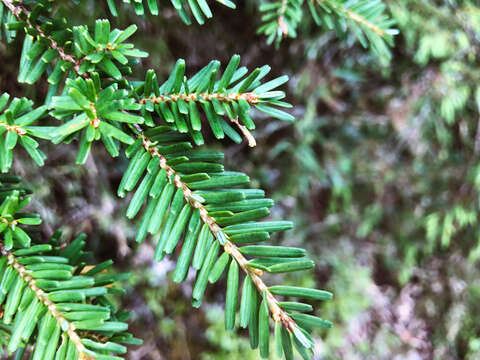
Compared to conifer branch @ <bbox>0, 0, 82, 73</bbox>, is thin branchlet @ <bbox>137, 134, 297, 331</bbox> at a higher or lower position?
lower

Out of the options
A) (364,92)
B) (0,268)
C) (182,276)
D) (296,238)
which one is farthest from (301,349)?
(364,92)

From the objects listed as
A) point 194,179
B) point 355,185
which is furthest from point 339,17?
point 355,185

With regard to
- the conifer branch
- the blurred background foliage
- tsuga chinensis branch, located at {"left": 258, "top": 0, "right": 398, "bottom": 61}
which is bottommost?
the blurred background foliage

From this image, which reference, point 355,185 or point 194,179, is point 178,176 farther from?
point 355,185

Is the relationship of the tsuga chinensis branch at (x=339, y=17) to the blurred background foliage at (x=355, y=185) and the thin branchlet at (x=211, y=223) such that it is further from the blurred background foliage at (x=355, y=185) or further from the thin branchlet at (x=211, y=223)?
the blurred background foliage at (x=355, y=185)

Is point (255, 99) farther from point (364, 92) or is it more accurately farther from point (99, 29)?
point (364, 92)

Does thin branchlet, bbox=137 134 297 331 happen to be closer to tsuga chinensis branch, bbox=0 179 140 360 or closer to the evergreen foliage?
the evergreen foliage

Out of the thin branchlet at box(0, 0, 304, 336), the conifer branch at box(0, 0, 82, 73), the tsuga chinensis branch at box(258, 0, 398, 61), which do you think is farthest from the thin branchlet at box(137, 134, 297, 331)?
the tsuga chinensis branch at box(258, 0, 398, 61)

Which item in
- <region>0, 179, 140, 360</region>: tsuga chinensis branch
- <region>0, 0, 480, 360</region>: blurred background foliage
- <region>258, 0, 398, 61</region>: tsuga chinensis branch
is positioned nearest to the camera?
<region>0, 179, 140, 360</region>: tsuga chinensis branch

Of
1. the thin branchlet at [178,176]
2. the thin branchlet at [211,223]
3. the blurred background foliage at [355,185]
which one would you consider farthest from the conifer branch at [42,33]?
the blurred background foliage at [355,185]
